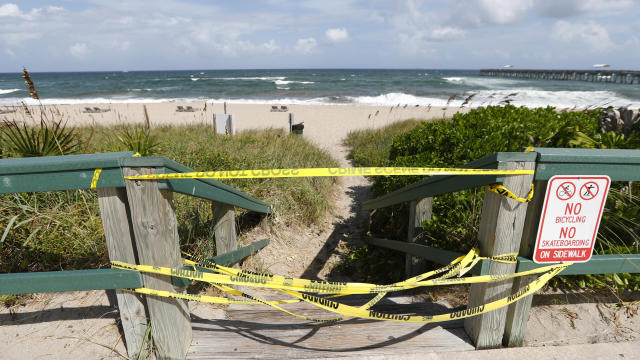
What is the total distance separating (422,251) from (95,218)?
3.12 metres

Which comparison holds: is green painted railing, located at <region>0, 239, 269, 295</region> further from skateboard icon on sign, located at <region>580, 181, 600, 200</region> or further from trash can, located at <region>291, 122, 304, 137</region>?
trash can, located at <region>291, 122, 304, 137</region>

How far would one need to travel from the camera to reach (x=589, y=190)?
1.91 meters

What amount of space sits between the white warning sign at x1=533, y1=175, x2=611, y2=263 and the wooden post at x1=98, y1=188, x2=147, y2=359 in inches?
92.2

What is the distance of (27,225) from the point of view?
315 centimetres

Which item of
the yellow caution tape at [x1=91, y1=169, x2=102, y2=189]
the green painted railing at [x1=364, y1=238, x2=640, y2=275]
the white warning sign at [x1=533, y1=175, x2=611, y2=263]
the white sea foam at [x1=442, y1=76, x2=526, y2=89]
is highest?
the white sea foam at [x1=442, y1=76, x2=526, y2=89]

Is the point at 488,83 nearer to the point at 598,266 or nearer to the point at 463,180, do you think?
the point at 598,266

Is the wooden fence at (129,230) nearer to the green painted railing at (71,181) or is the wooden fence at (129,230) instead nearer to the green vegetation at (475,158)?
the green painted railing at (71,181)

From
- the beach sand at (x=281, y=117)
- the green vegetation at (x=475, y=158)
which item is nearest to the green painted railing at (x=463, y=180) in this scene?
the green vegetation at (x=475, y=158)

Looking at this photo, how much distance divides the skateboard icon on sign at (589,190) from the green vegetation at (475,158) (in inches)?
42.8

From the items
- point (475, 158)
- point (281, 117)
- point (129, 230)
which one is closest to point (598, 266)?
point (475, 158)

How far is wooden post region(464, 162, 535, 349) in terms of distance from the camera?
1.88 m

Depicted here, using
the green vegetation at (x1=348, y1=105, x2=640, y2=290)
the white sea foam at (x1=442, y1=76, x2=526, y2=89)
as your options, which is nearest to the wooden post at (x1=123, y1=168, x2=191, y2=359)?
the green vegetation at (x1=348, y1=105, x2=640, y2=290)

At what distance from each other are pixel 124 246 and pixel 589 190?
104 inches

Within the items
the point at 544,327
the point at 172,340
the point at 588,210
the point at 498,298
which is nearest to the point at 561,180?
the point at 588,210
